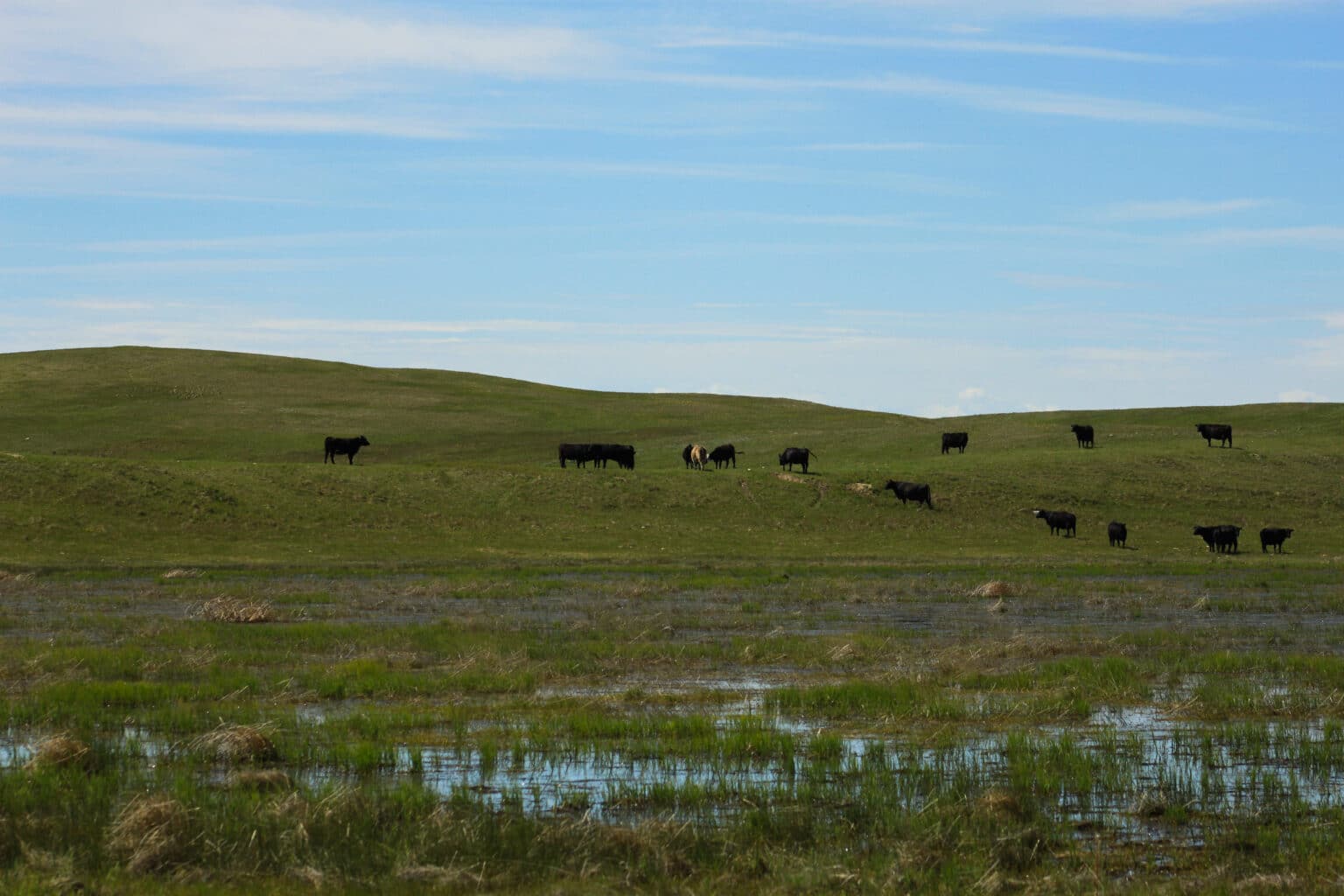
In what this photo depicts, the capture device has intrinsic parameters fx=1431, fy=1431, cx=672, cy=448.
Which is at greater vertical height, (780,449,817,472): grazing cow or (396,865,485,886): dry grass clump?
(780,449,817,472): grazing cow

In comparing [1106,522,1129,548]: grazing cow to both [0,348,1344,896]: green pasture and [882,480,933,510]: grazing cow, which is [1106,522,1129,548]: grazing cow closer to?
[0,348,1344,896]: green pasture

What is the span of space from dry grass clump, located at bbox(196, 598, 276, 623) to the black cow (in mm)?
35937

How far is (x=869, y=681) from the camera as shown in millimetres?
20469

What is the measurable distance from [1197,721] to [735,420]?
276 feet

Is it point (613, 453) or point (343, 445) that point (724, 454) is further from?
point (343, 445)

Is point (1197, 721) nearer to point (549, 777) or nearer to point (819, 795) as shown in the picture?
point (819, 795)

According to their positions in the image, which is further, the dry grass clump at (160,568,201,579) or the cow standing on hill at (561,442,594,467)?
the cow standing on hill at (561,442,594,467)

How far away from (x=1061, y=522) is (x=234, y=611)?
36.9 m

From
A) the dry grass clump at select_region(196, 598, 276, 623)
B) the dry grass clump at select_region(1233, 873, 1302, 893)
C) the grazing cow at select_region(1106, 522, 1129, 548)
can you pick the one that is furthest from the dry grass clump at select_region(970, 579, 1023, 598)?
the dry grass clump at select_region(1233, 873, 1302, 893)

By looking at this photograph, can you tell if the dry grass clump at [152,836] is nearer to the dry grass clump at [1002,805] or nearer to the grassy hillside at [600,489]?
the dry grass clump at [1002,805]

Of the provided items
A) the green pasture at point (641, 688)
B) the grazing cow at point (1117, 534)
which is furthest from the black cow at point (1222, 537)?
the grazing cow at point (1117, 534)

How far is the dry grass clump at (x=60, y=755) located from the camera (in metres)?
14.0

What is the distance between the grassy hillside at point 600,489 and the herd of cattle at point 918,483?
743mm

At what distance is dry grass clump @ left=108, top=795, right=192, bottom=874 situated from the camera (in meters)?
11.2
